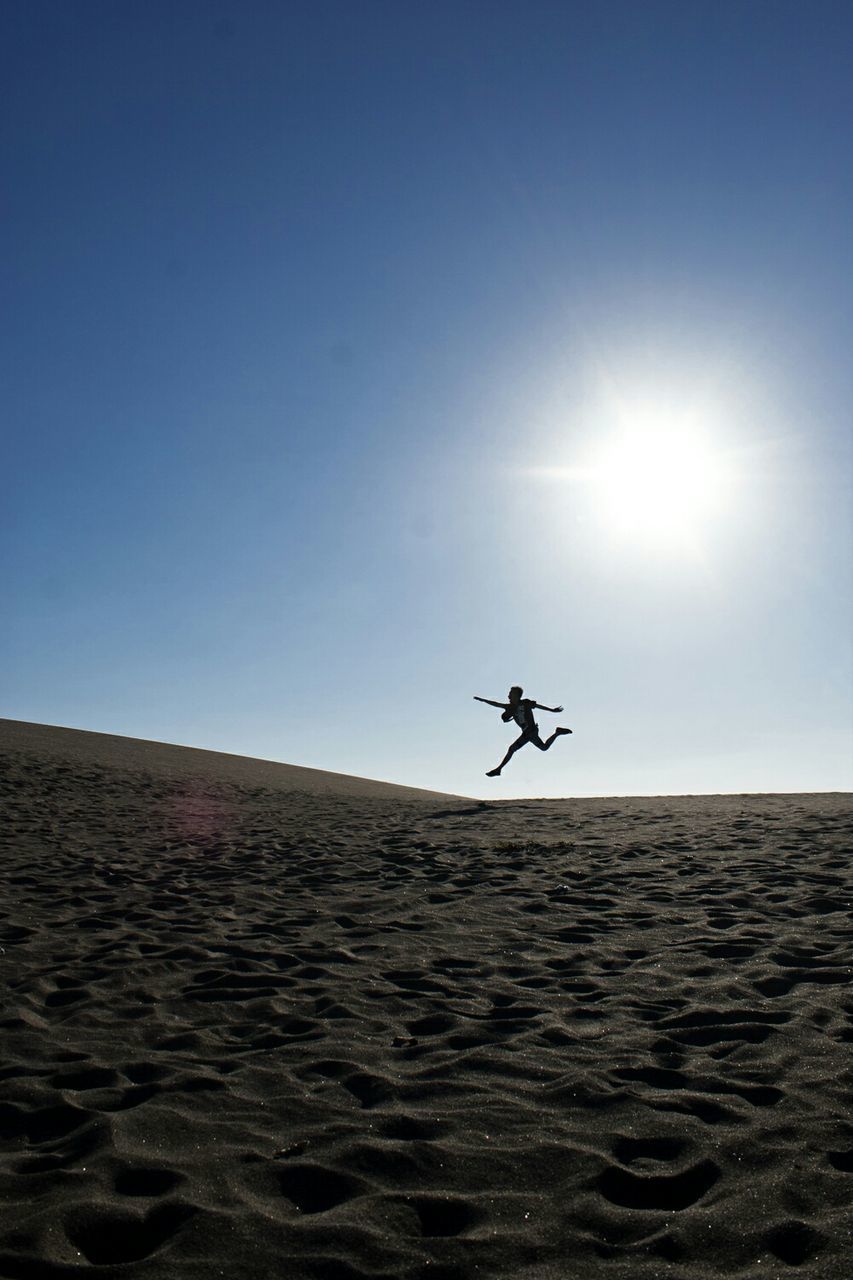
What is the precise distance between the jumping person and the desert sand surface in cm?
857

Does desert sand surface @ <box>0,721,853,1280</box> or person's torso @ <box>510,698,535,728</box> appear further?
person's torso @ <box>510,698,535,728</box>

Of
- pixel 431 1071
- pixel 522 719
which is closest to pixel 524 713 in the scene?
pixel 522 719

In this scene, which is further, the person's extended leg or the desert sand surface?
the person's extended leg

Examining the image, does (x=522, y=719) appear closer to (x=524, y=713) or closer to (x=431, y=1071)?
(x=524, y=713)

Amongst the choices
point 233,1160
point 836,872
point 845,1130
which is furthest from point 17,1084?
point 836,872

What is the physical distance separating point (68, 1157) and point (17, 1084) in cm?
113

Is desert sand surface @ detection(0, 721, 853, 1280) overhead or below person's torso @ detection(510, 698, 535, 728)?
below

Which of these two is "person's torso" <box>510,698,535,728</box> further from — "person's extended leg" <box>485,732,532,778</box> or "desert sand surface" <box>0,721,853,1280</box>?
"desert sand surface" <box>0,721,853,1280</box>

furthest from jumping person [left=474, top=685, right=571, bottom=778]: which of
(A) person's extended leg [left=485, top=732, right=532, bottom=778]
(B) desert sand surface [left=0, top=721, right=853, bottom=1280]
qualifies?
(B) desert sand surface [left=0, top=721, right=853, bottom=1280]

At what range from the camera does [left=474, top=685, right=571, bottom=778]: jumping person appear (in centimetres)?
2045

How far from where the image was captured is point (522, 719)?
20.7 metres

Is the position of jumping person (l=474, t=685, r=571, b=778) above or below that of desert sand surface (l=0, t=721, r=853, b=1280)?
above

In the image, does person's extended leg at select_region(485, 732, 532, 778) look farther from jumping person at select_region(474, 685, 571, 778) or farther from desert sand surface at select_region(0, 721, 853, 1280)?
desert sand surface at select_region(0, 721, 853, 1280)

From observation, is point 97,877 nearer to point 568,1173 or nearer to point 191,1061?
point 191,1061
